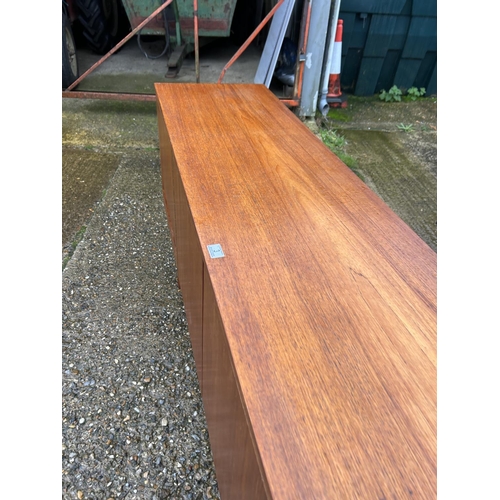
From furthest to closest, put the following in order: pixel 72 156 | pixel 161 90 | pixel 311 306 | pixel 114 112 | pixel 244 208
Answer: pixel 114 112, pixel 72 156, pixel 161 90, pixel 244 208, pixel 311 306

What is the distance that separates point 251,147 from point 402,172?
2.22 metres

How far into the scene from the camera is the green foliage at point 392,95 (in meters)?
4.50

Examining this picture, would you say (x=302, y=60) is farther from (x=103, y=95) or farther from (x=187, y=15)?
(x=103, y=95)

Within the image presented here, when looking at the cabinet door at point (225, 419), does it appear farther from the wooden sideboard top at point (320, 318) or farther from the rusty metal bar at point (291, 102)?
the rusty metal bar at point (291, 102)

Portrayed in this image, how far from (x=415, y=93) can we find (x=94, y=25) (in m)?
3.73

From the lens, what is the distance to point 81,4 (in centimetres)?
418

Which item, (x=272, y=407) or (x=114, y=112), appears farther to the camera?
(x=114, y=112)

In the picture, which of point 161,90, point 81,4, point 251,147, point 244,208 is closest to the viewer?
point 244,208

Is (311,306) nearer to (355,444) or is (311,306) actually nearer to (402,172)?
(355,444)

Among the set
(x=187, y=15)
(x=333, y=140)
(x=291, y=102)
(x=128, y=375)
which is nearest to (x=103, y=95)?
(x=187, y=15)

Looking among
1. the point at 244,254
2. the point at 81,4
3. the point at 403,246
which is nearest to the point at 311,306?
the point at 244,254

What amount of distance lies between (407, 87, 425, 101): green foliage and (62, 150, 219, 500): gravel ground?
11.7 ft

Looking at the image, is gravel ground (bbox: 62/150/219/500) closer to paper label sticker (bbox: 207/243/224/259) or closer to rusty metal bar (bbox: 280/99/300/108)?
paper label sticker (bbox: 207/243/224/259)

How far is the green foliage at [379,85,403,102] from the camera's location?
450 cm
